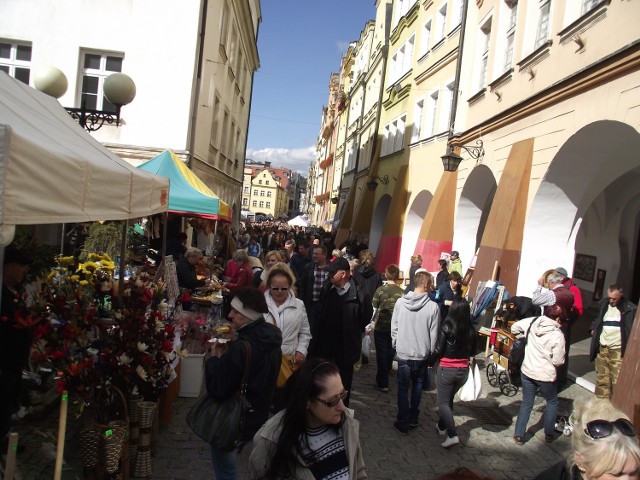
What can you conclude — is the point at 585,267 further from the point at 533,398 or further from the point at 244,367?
the point at 244,367

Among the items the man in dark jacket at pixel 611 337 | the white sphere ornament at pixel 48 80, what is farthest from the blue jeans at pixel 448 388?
the white sphere ornament at pixel 48 80

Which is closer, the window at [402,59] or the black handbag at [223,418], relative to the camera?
the black handbag at [223,418]

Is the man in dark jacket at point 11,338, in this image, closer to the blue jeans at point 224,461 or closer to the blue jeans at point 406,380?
the blue jeans at point 224,461

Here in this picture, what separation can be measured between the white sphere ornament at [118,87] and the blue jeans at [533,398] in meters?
6.04

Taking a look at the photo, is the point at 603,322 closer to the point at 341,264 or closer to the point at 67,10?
the point at 341,264

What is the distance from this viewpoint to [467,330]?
5297 mm

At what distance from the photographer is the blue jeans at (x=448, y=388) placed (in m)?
5.26

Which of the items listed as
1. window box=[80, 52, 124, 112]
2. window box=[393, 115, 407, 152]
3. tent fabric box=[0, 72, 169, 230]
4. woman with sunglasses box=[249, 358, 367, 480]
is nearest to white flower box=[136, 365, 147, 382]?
tent fabric box=[0, 72, 169, 230]

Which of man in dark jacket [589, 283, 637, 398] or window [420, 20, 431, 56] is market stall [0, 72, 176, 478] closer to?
man in dark jacket [589, 283, 637, 398]

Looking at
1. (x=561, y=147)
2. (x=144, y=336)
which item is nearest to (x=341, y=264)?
(x=144, y=336)

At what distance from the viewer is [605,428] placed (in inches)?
82.9

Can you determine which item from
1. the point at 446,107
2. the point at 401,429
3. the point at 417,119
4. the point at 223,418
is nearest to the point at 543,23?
the point at 446,107

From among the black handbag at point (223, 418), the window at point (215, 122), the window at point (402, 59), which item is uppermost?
the window at point (402, 59)

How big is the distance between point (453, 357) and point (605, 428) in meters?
3.19
